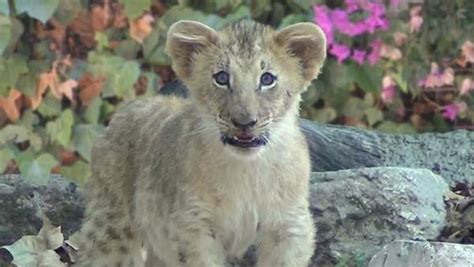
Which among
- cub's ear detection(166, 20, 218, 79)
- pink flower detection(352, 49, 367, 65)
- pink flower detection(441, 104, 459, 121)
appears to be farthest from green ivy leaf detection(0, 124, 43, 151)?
cub's ear detection(166, 20, 218, 79)

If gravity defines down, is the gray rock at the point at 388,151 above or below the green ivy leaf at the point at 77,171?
above

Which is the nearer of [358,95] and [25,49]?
[25,49]

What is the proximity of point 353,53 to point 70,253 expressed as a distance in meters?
2.86

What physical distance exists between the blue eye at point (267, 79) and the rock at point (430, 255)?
65 centimetres

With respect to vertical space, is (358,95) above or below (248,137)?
below

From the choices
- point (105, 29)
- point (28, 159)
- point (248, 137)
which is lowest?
point (28, 159)

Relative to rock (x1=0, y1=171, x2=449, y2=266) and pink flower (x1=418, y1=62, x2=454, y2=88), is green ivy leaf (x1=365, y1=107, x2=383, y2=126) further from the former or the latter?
rock (x1=0, y1=171, x2=449, y2=266)

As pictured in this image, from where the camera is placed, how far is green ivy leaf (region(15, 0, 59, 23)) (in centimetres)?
717

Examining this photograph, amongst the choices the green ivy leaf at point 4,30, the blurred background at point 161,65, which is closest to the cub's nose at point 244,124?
the blurred background at point 161,65

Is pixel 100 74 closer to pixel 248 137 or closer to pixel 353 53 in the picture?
pixel 353 53

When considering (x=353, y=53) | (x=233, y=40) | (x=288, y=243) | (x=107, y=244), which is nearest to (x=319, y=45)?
(x=233, y=40)

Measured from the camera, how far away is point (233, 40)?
4766 millimetres

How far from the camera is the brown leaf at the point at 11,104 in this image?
24.3ft

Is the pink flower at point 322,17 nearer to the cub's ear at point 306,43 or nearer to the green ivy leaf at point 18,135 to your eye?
the green ivy leaf at point 18,135
